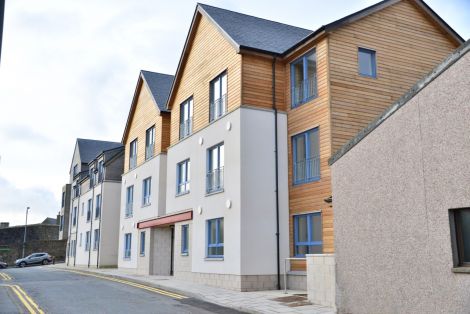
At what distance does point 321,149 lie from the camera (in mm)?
16094

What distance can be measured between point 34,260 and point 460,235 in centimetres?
4863

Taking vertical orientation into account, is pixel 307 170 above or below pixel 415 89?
below

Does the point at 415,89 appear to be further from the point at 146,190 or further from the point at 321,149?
the point at 146,190

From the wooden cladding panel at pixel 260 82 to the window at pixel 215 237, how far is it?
467 cm

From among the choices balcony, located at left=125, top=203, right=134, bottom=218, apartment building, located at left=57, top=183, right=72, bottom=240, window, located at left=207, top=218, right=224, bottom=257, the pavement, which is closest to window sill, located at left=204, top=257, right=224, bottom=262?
window, located at left=207, top=218, right=224, bottom=257

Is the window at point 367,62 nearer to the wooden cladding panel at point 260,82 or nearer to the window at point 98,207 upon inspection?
the wooden cladding panel at point 260,82

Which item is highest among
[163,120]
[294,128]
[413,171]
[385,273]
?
[163,120]

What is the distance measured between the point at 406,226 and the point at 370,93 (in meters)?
8.93

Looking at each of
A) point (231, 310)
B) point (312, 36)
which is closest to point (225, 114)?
point (312, 36)

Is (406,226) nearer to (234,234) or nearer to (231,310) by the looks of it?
(231,310)

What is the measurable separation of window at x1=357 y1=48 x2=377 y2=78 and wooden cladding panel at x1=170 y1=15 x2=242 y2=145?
4355mm

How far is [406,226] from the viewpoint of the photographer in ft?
29.5

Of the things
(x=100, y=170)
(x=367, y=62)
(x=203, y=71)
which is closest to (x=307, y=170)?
(x=367, y=62)

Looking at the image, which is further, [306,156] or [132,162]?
[132,162]
